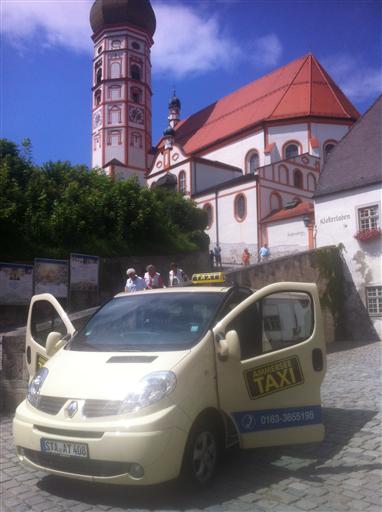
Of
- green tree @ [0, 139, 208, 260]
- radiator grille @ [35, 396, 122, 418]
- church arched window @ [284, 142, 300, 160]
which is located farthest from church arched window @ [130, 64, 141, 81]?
radiator grille @ [35, 396, 122, 418]

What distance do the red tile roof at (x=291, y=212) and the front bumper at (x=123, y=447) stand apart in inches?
1297

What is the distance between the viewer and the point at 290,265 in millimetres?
19453

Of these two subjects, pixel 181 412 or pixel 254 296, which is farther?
pixel 254 296

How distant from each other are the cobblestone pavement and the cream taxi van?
0.88 ft

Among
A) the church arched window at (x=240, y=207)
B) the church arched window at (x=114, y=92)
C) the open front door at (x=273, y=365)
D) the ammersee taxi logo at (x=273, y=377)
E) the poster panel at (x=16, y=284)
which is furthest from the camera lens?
the church arched window at (x=114, y=92)

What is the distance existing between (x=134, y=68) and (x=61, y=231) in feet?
149

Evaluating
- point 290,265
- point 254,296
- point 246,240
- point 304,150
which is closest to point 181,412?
point 254,296

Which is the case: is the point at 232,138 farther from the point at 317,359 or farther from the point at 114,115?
the point at 317,359

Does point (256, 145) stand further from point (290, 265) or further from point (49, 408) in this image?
point (49, 408)

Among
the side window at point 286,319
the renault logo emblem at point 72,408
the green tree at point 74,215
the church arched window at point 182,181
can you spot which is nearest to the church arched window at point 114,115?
the church arched window at point 182,181

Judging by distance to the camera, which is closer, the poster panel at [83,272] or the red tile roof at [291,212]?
the poster panel at [83,272]

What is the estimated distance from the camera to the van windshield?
17.3 ft

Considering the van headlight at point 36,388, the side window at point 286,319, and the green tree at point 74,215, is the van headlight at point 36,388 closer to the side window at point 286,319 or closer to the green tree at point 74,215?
the side window at point 286,319

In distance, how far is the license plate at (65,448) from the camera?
4406 millimetres
